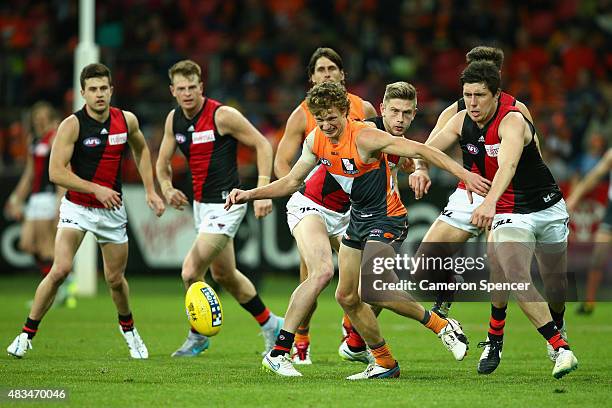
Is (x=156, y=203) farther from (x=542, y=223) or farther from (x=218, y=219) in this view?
(x=542, y=223)

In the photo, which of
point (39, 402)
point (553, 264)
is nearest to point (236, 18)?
point (553, 264)

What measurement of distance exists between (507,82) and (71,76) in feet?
26.3

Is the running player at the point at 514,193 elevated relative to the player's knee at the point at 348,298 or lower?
elevated

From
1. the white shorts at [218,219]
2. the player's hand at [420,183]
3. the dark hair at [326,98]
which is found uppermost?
the dark hair at [326,98]

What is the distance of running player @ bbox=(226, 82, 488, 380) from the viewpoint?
25.7ft

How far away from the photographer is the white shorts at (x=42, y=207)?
1489 cm

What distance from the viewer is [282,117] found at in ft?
59.9

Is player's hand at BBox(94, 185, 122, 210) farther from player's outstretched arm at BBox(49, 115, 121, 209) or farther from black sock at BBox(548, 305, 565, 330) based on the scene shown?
black sock at BBox(548, 305, 565, 330)

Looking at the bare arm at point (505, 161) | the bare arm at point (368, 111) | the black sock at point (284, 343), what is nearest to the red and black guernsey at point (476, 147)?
the bare arm at point (505, 161)

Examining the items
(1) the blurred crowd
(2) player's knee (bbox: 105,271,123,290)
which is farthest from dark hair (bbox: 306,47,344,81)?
(1) the blurred crowd

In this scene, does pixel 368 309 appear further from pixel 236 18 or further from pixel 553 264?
pixel 236 18

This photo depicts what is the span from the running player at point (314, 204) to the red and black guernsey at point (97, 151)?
4.97 feet

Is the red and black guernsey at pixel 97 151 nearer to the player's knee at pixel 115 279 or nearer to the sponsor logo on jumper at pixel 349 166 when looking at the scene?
the player's knee at pixel 115 279

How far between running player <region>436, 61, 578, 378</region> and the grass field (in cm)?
43
